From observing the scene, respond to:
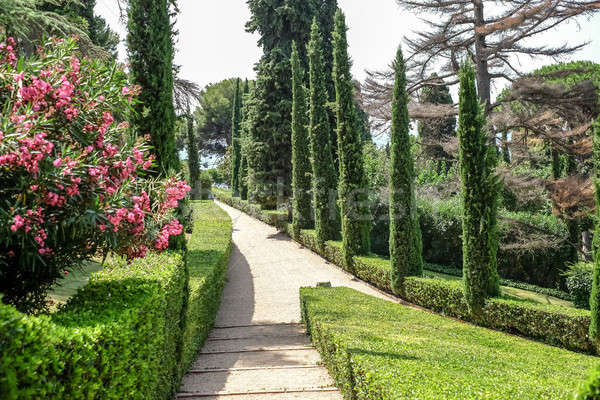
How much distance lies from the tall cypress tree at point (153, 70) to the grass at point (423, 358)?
154 inches

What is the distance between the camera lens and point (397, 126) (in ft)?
38.3

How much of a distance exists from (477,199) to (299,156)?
36.0ft

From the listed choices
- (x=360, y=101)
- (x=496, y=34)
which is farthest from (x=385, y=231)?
(x=496, y=34)

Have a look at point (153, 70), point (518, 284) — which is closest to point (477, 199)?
point (518, 284)

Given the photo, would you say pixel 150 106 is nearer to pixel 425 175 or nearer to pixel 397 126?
pixel 397 126

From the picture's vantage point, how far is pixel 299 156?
758 inches

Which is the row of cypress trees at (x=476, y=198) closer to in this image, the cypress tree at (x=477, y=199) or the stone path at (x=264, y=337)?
the cypress tree at (x=477, y=199)

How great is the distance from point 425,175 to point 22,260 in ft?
71.6

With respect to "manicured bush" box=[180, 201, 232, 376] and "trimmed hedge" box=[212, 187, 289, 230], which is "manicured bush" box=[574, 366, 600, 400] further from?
"trimmed hedge" box=[212, 187, 289, 230]

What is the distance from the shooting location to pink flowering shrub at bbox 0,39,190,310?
120 inches

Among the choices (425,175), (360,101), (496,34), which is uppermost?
(496,34)

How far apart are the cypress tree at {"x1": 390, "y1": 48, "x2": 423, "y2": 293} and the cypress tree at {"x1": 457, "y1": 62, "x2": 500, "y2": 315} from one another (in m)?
2.26

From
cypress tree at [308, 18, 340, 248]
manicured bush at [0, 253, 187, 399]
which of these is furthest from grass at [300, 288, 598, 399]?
cypress tree at [308, 18, 340, 248]

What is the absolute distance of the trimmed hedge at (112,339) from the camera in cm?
194
